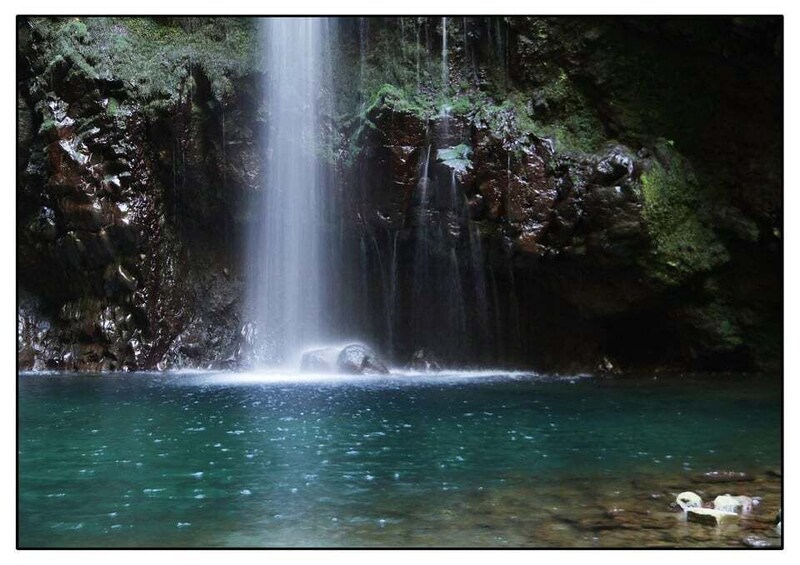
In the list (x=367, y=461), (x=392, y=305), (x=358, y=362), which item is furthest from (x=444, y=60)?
(x=367, y=461)

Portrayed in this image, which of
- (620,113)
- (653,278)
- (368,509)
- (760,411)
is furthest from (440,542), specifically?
(620,113)

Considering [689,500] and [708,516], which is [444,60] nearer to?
[689,500]

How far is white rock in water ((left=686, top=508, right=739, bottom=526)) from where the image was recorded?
653cm

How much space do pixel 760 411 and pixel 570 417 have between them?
11.4ft

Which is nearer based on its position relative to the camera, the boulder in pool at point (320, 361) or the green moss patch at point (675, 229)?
the green moss patch at point (675, 229)

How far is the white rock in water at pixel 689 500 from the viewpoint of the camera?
6.92 meters

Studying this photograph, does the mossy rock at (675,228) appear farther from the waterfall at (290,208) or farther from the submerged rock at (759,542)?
the submerged rock at (759,542)

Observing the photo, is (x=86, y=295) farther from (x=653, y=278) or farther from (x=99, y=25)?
(x=653, y=278)

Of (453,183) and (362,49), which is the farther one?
(362,49)

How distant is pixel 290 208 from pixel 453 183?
17.6 feet

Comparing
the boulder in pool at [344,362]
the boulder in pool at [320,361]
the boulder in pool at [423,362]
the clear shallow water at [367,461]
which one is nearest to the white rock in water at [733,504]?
the clear shallow water at [367,461]

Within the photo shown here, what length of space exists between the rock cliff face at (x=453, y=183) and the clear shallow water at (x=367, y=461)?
5.08 meters

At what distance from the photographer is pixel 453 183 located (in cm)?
2003

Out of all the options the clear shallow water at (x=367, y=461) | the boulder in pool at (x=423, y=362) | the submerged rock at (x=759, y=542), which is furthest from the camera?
the boulder in pool at (x=423, y=362)
